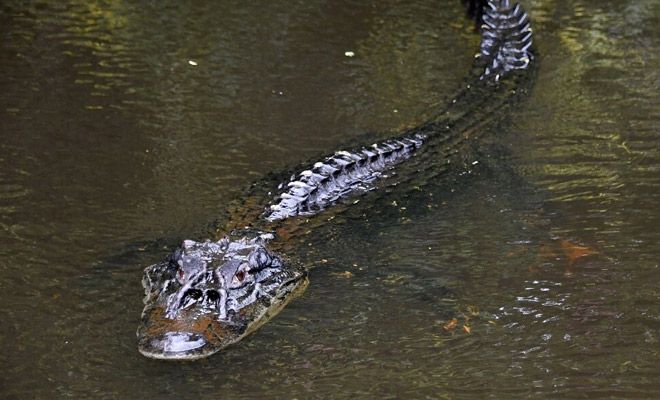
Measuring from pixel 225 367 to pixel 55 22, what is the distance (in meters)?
5.00

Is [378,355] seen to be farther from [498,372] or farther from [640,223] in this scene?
[640,223]

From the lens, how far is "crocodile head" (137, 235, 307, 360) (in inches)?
152

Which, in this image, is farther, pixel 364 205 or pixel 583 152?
pixel 583 152

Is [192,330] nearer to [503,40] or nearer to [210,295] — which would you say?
[210,295]

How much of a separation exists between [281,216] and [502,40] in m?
Result: 3.23

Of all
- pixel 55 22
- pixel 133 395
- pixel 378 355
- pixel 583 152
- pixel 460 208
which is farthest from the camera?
pixel 55 22

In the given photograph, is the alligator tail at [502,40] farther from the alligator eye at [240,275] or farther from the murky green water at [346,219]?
the alligator eye at [240,275]

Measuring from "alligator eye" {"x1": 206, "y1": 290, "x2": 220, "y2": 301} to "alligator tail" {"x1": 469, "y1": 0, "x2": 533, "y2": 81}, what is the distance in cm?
367

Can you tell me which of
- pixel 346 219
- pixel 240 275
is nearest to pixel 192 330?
pixel 240 275

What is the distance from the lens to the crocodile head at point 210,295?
3850mm

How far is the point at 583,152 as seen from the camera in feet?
19.4

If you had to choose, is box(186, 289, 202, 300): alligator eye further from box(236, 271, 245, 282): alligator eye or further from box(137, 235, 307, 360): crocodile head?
box(236, 271, 245, 282): alligator eye

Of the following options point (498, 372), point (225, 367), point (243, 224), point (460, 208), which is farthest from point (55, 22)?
point (498, 372)

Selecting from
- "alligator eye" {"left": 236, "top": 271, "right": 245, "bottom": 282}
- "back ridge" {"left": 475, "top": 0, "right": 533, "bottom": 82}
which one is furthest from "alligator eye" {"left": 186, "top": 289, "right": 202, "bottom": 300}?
"back ridge" {"left": 475, "top": 0, "right": 533, "bottom": 82}
